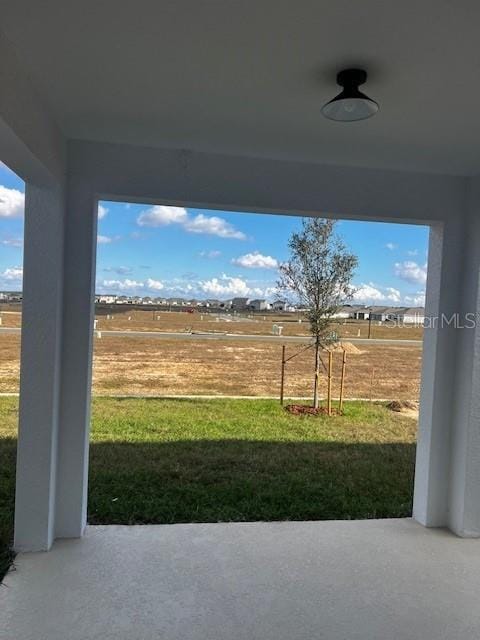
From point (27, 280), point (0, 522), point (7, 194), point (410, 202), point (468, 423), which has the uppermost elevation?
point (7, 194)

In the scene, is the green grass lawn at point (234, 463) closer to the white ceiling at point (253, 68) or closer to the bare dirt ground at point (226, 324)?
the bare dirt ground at point (226, 324)

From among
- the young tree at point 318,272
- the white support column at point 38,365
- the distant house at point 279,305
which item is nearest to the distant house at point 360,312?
the young tree at point 318,272

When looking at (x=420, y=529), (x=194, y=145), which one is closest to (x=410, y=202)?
(x=194, y=145)

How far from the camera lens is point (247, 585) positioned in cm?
246

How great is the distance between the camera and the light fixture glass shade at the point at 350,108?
1.81 metres

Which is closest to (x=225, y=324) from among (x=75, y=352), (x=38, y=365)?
(x=75, y=352)

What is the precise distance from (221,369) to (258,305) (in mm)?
2009

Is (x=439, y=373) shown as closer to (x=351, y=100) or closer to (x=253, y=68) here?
(x=351, y=100)

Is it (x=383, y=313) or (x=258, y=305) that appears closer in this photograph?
(x=383, y=313)

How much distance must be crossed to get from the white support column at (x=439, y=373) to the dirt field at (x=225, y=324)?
11.9 ft

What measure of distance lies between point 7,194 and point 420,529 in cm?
533

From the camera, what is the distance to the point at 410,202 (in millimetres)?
3139

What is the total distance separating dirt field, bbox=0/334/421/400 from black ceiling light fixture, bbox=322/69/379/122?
5978mm

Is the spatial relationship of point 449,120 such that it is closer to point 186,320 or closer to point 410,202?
point 410,202
